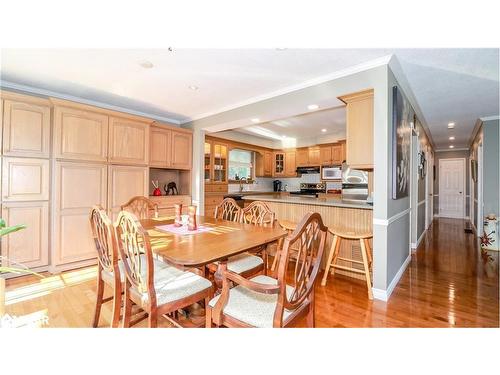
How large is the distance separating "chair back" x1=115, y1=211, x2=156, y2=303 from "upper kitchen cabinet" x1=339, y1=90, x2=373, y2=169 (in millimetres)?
2346

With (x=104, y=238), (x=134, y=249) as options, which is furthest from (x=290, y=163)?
(x=134, y=249)

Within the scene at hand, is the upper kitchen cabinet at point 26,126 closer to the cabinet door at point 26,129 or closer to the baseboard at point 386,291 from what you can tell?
the cabinet door at point 26,129

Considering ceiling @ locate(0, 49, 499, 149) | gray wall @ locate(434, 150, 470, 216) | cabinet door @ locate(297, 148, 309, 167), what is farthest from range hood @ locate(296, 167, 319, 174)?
gray wall @ locate(434, 150, 470, 216)

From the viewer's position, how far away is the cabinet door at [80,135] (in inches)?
116

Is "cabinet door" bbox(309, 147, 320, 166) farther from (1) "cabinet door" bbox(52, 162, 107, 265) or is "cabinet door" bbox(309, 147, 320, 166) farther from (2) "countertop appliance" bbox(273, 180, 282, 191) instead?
(1) "cabinet door" bbox(52, 162, 107, 265)

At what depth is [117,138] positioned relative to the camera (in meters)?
3.44

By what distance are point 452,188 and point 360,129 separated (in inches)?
285

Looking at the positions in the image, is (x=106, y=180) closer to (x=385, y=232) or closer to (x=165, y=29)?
(x=165, y=29)

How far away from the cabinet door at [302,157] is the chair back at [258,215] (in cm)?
435

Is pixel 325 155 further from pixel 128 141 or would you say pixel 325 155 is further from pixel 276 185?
pixel 128 141

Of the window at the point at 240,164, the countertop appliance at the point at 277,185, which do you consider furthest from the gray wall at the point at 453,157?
the window at the point at 240,164

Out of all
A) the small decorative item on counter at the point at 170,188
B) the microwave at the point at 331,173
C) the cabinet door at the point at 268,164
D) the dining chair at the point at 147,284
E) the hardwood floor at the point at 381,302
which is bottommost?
the hardwood floor at the point at 381,302
